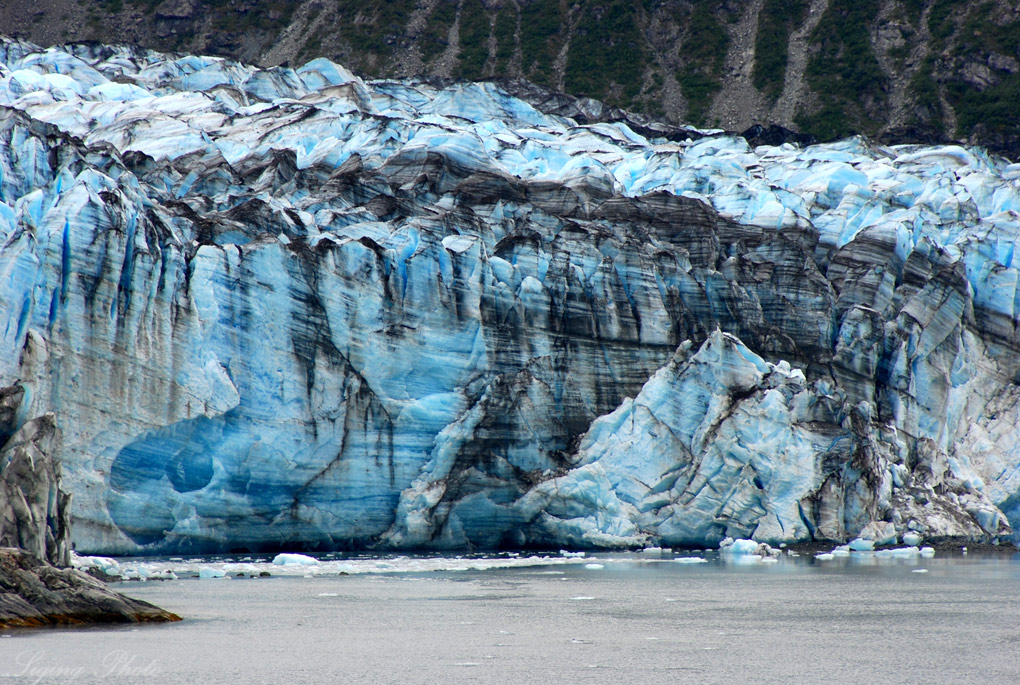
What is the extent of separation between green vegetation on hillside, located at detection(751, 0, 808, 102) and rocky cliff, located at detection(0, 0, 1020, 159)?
0.12 m

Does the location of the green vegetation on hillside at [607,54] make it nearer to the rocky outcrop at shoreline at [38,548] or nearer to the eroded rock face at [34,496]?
Answer: the eroded rock face at [34,496]

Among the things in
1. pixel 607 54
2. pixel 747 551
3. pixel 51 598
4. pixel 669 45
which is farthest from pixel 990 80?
pixel 51 598

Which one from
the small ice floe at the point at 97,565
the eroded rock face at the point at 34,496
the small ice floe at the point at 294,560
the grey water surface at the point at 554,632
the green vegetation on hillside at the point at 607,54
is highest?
the green vegetation on hillside at the point at 607,54

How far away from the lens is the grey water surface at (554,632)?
1032 centimetres

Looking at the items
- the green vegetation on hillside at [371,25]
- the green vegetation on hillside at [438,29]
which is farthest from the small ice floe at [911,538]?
the green vegetation on hillside at [438,29]

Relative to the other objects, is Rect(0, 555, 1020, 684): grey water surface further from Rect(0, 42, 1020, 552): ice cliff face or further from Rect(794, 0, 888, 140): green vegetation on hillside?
Rect(794, 0, 888, 140): green vegetation on hillside

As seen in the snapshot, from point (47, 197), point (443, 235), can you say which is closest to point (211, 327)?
point (47, 197)

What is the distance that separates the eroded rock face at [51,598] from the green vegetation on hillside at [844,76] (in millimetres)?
65434

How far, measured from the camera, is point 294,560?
2077 centimetres

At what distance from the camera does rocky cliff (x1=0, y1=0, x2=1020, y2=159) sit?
75938mm

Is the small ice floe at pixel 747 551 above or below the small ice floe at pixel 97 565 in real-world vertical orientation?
below

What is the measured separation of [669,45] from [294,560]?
245 feet

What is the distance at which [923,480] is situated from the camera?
25406mm

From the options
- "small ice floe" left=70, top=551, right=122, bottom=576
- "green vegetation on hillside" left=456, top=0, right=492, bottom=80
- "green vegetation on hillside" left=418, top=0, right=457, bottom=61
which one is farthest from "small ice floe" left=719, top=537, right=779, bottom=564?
"green vegetation on hillside" left=418, top=0, right=457, bottom=61
